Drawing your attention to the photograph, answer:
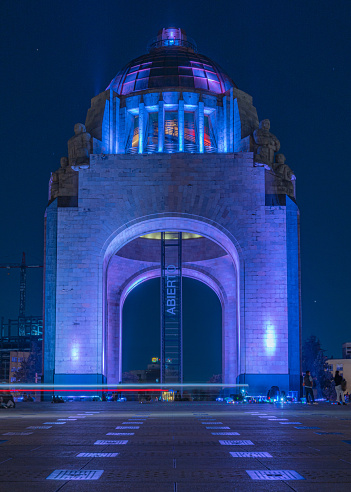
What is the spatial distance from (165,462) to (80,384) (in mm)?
24729

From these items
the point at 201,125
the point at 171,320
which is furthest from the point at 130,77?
the point at 171,320

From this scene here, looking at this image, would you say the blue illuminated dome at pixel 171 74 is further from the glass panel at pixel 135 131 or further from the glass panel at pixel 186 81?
the glass panel at pixel 135 131

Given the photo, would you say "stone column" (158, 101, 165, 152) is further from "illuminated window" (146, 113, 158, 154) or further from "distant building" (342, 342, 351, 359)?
"distant building" (342, 342, 351, 359)

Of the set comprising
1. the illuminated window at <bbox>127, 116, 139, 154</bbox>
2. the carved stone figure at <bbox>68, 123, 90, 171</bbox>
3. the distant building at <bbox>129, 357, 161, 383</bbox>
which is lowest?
the distant building at <bbox>129, 357, 161, 383</bbox>

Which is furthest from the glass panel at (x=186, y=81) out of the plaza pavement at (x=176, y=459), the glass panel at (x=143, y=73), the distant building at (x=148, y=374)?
the plaza pavement at (x=176, y=459)

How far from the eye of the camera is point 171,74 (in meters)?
40.2

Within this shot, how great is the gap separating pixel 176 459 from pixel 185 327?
47.8m

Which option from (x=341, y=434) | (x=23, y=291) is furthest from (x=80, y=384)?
(x=23, y=291)

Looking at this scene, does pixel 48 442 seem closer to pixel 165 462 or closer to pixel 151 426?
pixel 165 462

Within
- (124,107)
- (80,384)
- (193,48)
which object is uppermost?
(193,48)

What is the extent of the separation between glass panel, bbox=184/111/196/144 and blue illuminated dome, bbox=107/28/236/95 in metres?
1.57

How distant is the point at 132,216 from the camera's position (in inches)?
1278

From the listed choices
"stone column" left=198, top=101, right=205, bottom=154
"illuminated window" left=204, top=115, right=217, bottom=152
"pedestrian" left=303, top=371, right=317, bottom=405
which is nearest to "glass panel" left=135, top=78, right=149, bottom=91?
"stone column" left=198, top=101, right=205, bottom=154

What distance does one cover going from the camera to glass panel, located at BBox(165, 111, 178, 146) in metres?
39.0
